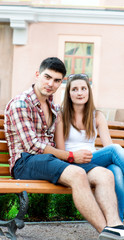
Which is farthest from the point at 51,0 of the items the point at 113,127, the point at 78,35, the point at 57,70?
the point at 57,70

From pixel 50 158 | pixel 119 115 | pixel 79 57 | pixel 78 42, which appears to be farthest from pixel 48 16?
pixel 50 158

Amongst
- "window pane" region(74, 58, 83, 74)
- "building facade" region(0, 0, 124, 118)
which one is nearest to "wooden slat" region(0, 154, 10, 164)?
"building facade" region(0, 0, 124, 118)

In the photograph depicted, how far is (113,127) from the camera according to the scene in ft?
14.4

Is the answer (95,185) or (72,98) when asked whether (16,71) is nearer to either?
(72,98)

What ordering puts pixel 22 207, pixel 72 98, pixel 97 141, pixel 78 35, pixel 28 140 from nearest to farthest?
1. pixel 22 207
2. pixel 28 140
3. pixel 72 98
4. pixel 97 141
5. pixel 78 35

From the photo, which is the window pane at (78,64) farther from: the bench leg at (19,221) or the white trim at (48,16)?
the bench leg at (19,221)

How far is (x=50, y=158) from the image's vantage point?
2908 millimetres

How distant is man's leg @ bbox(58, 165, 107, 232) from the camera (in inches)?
102

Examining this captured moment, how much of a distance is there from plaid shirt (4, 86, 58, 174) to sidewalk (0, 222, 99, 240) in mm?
692

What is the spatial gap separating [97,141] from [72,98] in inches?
28.8

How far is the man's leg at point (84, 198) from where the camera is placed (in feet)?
8.54

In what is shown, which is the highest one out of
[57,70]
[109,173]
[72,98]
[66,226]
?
[57,70]

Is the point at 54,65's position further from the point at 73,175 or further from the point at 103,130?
the point at 73,175

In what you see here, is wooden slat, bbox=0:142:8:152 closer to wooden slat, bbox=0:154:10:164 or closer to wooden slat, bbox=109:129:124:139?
wooden slat, bbox=0:154:10:164
